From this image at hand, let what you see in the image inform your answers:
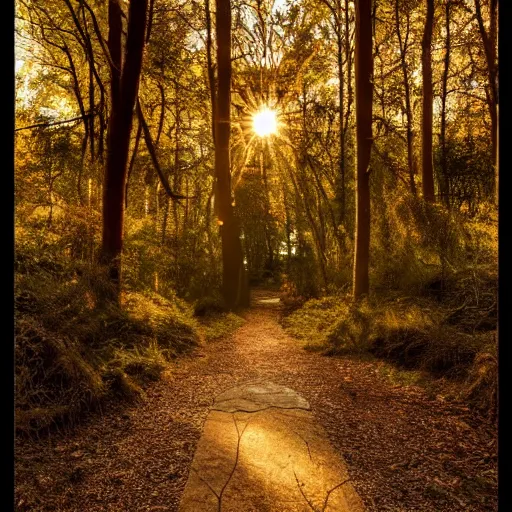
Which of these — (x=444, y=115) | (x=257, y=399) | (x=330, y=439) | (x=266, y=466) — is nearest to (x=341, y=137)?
(x=444, y=115)

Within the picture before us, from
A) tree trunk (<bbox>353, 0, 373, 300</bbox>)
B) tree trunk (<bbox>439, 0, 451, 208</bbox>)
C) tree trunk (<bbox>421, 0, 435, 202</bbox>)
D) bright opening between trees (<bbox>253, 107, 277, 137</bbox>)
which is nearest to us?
tree trunk (<bbox>353, 0, 373, 300</bbox>)

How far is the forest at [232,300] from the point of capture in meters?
3.20

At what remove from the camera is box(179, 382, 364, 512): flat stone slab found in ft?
8.79

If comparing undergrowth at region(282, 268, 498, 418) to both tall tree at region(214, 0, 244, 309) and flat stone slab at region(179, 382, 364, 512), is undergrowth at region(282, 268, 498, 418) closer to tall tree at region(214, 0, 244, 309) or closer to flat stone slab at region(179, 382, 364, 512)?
flat stone slab at region(179, 382, 364, 512)

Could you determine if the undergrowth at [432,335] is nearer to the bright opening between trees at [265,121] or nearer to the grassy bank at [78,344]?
the grassy bank at [78,344]

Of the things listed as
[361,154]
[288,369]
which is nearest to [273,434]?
[288,369]

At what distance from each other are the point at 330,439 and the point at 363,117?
6272 millimetres

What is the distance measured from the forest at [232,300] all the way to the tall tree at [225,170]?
5cm

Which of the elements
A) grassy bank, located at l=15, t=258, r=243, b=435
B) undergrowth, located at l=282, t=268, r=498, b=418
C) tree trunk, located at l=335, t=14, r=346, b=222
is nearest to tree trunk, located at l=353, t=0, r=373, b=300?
undergrowth, located at l=282, t=268, r=498, b=418

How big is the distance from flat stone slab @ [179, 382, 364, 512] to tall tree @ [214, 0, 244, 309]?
7.45 m

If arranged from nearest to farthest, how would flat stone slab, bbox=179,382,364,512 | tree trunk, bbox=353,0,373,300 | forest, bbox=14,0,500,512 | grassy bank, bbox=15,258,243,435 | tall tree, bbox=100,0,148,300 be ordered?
1. flat stone slab, bbox=179,382,364,512
2. forest, bbox=14,0,500,512
3. grassy bank, bbox=15,258,243,435
4. tall tree, bbox=100,0,148,300
5. tree trunk, bbox=353,0,373,300

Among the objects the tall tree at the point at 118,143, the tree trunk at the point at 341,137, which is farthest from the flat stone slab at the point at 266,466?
the tree trunk at the point at 341,137

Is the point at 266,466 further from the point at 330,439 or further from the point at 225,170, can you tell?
the point at 225,170

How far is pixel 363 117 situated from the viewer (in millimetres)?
8094
